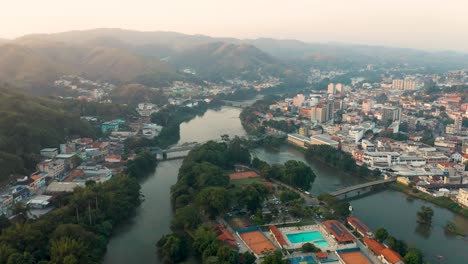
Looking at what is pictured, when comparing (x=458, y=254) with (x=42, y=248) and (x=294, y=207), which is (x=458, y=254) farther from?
(x=42, y=248)

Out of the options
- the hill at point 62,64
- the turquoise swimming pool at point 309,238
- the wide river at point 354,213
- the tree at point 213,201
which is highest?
the hill at point 62,64

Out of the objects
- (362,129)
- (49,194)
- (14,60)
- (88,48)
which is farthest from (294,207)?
(88,48)

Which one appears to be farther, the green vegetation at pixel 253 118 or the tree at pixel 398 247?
the green vegetation at pixel 253 118

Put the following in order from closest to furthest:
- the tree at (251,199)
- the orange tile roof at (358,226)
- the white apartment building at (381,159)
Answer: the orange tile roof at (358,226)
the tree at (251,199)
the white apartment building at (381,159)

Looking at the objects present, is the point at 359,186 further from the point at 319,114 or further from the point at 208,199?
the point at 319,114

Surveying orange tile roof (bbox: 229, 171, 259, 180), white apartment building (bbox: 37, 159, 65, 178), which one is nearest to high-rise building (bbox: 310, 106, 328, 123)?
orange tile roof (bbox: 229, 171, 259, 180)

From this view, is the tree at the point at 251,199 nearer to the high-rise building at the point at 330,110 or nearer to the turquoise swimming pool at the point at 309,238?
the turquoise swimming pool at the point at 309,238

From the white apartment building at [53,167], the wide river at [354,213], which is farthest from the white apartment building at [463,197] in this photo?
the white apartment building at [53,167]
